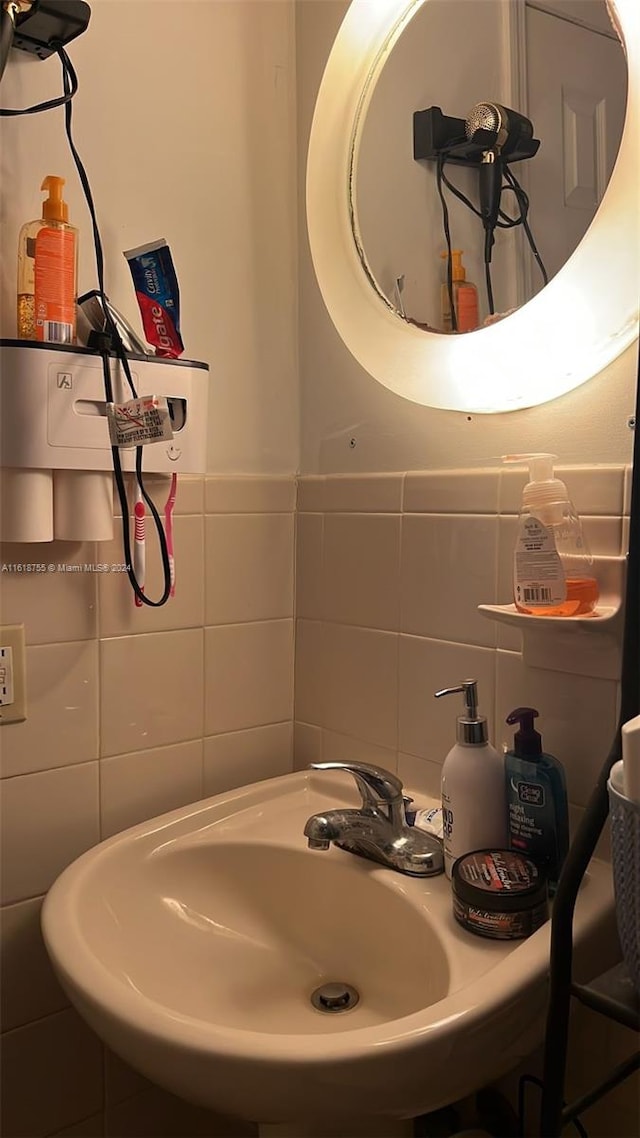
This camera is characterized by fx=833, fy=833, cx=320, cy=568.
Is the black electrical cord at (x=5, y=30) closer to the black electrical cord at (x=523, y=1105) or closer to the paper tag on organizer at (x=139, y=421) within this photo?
the paper tag on organizer at (x=139, y=421)

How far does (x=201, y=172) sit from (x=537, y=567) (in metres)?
0.75

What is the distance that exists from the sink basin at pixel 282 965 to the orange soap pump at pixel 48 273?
2.05 feet

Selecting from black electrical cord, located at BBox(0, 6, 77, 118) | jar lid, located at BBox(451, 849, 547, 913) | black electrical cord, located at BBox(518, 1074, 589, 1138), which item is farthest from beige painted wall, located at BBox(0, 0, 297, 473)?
black electrical cord, located at BBox(518, 1074, 589, 1138)

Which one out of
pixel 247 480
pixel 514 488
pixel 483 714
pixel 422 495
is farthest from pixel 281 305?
pixel 483 714

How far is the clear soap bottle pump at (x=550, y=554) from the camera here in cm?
86

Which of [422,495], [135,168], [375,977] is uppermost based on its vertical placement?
[135,168]

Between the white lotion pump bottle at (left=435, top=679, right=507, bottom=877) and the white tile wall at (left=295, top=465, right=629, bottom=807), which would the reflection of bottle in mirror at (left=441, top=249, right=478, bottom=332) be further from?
the white lotion pump bottle at (left=435, top=679, right=507, bottom=877)

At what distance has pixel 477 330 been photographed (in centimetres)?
100

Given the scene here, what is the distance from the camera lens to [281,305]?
1280 millimetres

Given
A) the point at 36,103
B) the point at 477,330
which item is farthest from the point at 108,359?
the point at 477,330

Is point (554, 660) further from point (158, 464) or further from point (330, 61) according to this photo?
point (330, 61)

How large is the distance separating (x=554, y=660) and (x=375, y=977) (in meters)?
0.42

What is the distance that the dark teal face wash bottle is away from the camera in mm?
868

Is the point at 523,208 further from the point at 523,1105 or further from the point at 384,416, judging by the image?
the point at 523,1105
